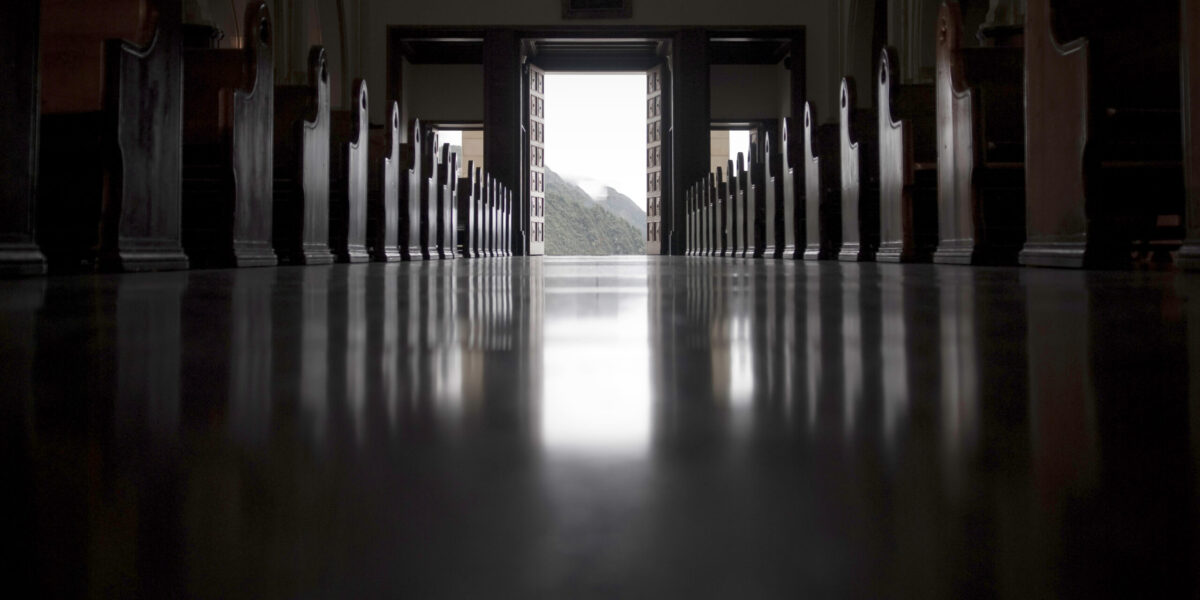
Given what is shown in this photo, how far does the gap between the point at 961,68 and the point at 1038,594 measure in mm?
3663

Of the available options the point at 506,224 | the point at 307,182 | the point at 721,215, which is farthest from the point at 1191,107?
the point at 506,224

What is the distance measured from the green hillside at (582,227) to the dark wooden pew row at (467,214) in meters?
31.1

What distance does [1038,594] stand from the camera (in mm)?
138

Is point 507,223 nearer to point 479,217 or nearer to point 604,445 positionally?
point 479,217

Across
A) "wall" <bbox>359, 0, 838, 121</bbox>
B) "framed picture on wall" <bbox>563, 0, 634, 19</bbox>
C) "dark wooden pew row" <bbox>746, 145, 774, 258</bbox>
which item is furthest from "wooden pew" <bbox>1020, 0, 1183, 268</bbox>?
"framed picture on wall" <bbox>563, 0, 634, 19</bbox>

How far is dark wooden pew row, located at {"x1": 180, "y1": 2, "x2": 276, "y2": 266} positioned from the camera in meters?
3.17

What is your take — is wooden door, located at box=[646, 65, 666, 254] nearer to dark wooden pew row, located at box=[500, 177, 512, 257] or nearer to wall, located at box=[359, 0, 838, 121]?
wall, located at box=[359, 0, 838, 121]

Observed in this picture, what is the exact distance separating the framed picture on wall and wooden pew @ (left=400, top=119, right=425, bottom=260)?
6160 millimetres

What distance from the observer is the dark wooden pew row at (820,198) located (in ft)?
17.2

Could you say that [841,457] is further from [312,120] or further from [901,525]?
[312,120]

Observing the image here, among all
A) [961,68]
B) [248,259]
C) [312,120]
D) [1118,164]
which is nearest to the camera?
[1118,164]

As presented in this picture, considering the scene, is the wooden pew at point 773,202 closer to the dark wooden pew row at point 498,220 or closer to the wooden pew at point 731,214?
the wooden pew at point 731,214

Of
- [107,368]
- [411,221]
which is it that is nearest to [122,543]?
[107,368]

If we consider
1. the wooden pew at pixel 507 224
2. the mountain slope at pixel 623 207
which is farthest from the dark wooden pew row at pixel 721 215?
the mountain slope at pixel 623 207
